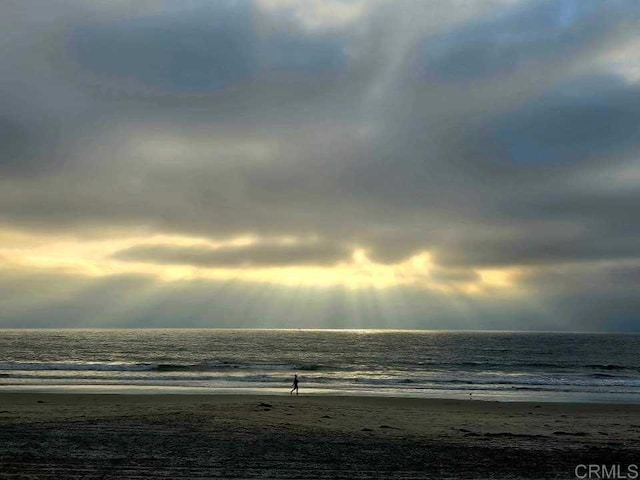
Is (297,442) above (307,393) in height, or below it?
above

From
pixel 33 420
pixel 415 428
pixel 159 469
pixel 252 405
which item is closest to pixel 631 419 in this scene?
pixel 415 428

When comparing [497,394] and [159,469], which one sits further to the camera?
[497,394]

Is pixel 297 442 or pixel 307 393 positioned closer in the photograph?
pixel 297 442

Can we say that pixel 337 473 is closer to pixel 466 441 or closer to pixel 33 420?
pixel 466 441

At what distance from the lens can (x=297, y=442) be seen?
15.2 metres

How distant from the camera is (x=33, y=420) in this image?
61.5 ft

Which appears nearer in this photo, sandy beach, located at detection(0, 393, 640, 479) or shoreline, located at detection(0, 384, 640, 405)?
sandy beach, located at detection(0, 393, 640, 479)

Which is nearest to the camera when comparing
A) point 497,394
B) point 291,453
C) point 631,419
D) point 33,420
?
point 291,453

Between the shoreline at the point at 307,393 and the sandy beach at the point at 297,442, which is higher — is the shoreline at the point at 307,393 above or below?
below

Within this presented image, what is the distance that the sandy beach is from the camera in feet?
39.0

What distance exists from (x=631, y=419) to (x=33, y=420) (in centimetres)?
2561

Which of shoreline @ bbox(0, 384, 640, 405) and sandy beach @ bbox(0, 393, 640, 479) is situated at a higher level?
sandy beach @ bbox(0, 393, 640, 479)

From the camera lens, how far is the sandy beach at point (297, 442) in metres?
11.9

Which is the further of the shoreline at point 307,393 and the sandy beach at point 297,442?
the shoreline at point 307,393
